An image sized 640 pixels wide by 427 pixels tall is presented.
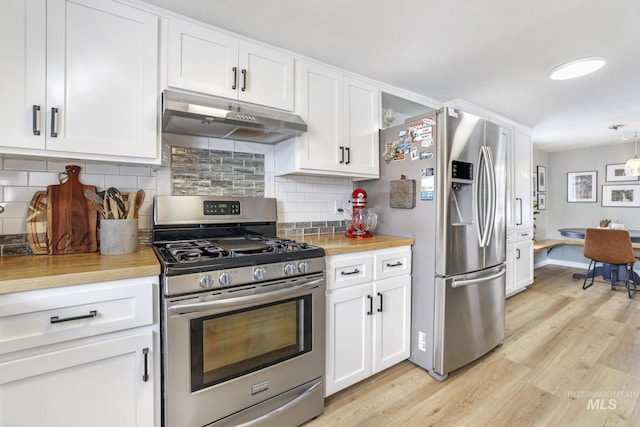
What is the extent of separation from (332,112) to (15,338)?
1.97 m

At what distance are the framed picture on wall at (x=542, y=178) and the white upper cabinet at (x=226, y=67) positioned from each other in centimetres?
584

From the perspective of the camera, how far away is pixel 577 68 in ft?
7.22

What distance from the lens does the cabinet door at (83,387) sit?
1000 mm

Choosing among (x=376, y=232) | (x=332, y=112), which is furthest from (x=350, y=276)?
(x=332, y=112)

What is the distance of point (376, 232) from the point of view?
95.0 inches

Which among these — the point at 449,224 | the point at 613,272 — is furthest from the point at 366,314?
the point at 613,272

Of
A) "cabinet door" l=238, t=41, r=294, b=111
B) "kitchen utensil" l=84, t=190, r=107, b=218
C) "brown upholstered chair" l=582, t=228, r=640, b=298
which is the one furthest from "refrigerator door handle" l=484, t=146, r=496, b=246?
"brown upholstered chair" l=582, t=228, r=640, b=298

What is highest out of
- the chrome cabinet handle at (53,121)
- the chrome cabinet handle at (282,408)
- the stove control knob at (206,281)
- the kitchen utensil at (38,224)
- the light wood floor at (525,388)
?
the chrome cabinet handle at (53,121)

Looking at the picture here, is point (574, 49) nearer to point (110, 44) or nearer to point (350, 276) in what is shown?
point (350, 276)

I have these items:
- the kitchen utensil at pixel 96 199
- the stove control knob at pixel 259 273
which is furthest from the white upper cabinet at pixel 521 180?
the kitchen utensil at pixel 96 199

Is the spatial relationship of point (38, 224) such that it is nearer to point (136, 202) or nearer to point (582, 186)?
point (136, 202)

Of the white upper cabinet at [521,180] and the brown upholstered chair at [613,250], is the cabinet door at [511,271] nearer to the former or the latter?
the white upper cabinet at [521,180]

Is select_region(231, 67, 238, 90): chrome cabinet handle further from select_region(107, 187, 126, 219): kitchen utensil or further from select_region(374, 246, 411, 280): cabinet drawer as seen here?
select_region(374, 246, 411, 280): cabinet drawer

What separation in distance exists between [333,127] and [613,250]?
4.29 m
